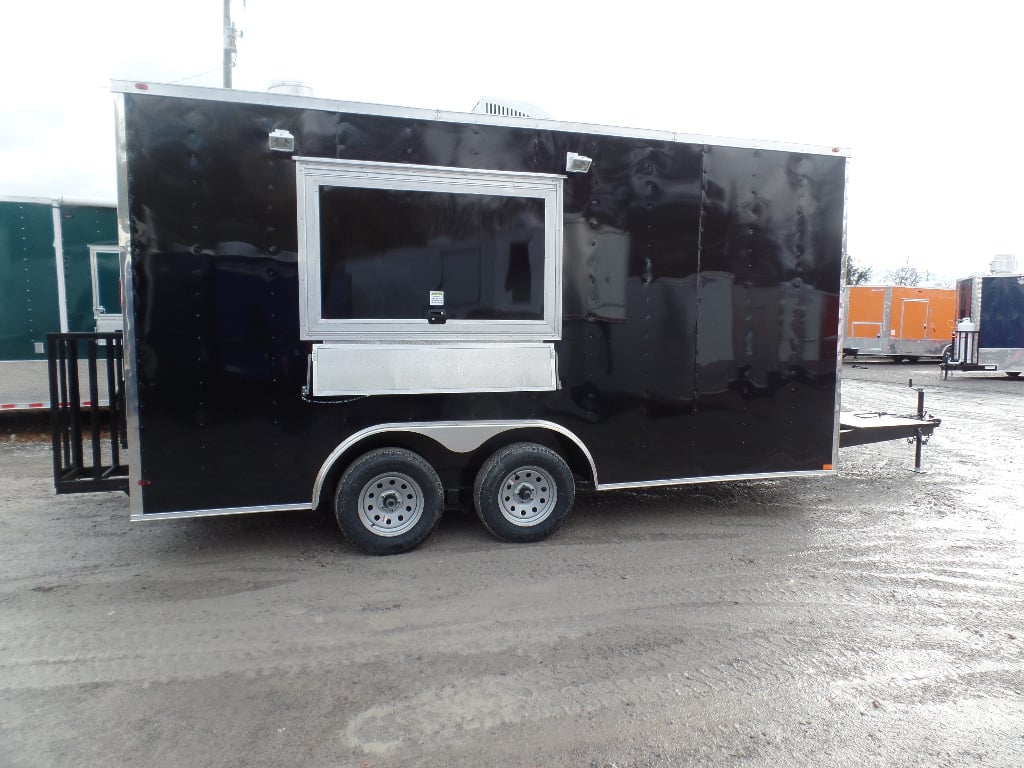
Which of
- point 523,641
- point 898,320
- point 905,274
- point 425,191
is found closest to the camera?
point 523,641

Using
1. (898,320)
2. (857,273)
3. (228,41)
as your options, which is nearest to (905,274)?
(857,273)

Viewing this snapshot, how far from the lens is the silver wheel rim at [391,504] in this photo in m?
5.11

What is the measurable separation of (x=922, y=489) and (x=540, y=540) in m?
4.35

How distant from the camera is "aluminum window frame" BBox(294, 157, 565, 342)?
480 centimetres

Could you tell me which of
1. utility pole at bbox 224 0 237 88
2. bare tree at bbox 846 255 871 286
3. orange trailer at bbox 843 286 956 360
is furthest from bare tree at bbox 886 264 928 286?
utility pole at bbox 224 0 237 88

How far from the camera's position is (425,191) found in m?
5.00

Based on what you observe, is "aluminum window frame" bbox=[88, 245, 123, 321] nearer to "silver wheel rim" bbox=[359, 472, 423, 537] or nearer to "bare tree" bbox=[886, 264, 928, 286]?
"silver wheel rim" bbox=[359, 472, 423, 537]

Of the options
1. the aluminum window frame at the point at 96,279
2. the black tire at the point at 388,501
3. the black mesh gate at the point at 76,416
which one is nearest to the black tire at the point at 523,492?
the black tire at the point at 388,501

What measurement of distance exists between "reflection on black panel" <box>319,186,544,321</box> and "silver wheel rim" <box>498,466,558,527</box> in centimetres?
116

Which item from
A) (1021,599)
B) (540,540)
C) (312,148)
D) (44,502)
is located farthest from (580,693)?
(44,502)

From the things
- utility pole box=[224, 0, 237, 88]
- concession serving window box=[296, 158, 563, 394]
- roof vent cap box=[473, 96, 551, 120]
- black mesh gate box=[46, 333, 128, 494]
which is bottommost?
black mesh gate box=[46, 333, 128, 494]

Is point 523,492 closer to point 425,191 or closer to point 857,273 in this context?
point 425,191

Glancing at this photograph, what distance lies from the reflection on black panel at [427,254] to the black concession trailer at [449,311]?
1cm

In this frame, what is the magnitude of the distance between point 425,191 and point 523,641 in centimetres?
299
